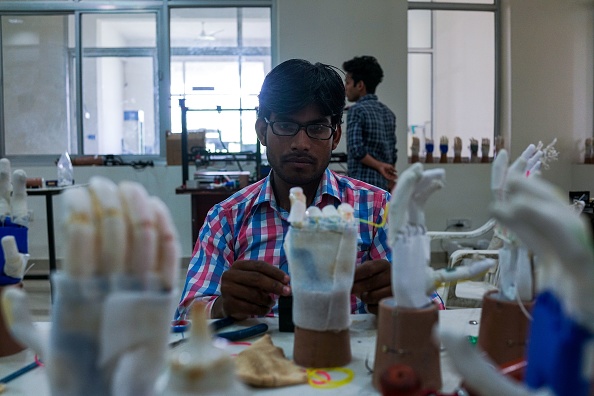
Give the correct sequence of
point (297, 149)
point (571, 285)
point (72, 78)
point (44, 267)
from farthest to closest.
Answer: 1. point (72, 78)
2. point (44, 267)
3. point (297, 149)
4. point (571, 285)

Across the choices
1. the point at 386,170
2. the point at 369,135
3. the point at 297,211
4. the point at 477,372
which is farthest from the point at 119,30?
the point at 477,372

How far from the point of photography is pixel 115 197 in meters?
0.54

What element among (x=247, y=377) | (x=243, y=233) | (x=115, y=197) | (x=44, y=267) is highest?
(x=115, y=197)

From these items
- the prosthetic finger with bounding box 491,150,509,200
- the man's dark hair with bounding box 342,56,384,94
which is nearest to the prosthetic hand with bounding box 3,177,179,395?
the prosthetic finger with bounding box 491,150,509,200

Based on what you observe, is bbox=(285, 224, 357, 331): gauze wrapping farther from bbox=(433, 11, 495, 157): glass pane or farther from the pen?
bbox=(433, 11, 495, 157): glass pane

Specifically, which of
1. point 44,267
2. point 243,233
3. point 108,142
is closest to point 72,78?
point 108,142

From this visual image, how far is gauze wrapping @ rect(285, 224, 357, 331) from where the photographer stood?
2.78 ft

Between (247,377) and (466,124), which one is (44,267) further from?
(247,377)

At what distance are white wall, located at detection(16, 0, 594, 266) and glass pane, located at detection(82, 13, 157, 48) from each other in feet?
3.82

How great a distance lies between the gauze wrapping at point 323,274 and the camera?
85cm

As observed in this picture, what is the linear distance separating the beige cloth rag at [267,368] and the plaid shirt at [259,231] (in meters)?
0.49

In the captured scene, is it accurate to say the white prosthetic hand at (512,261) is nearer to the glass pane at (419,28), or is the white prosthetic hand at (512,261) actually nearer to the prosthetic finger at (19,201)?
the prosthetic finger at (19,201)

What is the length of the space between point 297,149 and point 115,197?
2.81 feet

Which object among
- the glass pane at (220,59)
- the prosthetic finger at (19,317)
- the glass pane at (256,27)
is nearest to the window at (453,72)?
the glass pane at (256,27)
